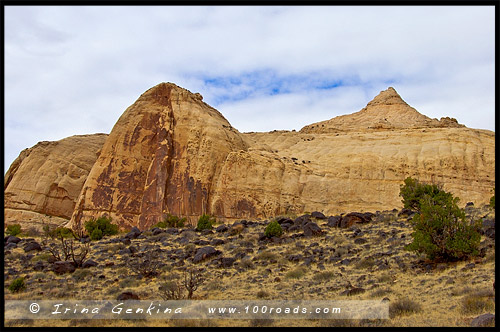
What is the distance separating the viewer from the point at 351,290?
580 inches

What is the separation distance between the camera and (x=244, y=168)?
38.6 m

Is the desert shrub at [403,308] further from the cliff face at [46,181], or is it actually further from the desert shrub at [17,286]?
the cliff face at [46,181]

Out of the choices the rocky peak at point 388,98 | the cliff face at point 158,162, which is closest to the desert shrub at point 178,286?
the cliff face at point 158,162

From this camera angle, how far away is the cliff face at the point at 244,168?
117ft

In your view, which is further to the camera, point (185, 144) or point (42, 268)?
point (185, 144)

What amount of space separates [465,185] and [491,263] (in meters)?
20.4

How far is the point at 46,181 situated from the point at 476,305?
48773 millimetres

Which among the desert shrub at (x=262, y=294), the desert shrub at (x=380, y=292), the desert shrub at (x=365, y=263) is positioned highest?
the desert shrub at (x=365, y=263)

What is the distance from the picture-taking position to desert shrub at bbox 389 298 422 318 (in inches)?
471

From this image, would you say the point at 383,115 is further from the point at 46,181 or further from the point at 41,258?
the point at 41,258

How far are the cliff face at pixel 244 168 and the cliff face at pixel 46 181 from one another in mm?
8888

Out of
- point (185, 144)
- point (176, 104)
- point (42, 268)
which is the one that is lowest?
point (42, 268)
